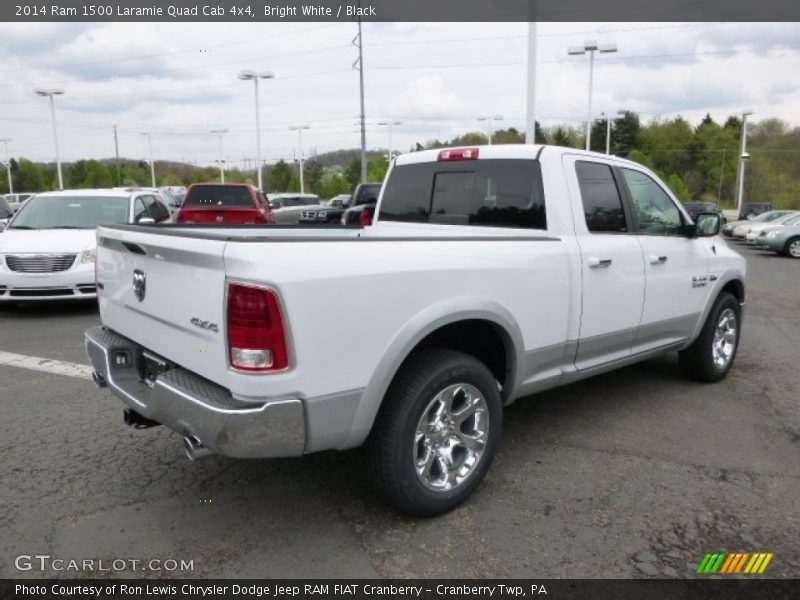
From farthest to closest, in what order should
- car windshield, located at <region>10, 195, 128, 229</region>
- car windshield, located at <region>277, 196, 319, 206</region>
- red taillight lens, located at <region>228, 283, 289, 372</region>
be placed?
car windshield, located at <region>277, 196, 319, 206</region>
car windshield, located at <region>10, 195, 128, 229</region>
red taillight lens, located at <region>228, 283, 289, 372</region>

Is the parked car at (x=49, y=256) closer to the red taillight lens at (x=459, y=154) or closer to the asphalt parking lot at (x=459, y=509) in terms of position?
the asphalt parking lot at (x=459, y=509)

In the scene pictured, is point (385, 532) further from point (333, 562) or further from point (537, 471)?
point (537, 471)

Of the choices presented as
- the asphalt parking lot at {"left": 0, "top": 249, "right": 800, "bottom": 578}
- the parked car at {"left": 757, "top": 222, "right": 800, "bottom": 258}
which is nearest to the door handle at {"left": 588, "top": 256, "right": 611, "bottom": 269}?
the asphalt parking lot at {"left": 0, "top": 249, "right": 800, "bottom": 578}

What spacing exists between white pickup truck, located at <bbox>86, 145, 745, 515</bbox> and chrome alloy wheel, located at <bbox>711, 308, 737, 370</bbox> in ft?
2.17

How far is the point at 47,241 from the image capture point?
8.27m

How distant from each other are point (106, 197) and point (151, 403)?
25.9 feet

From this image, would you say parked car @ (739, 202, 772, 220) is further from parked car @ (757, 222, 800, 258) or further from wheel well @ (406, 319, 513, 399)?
wheel well @ (406, 319, 513, 399)

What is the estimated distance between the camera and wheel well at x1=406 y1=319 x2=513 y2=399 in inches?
132

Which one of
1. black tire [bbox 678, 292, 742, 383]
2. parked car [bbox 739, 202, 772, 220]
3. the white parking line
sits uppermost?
black tire [bbox 678, 292, 742, 383]

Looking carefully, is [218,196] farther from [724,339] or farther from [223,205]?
[724,339]

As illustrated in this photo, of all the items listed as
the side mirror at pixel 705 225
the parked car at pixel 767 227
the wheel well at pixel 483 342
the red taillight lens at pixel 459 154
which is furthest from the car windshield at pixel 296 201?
the wheel well at pixel 483 342

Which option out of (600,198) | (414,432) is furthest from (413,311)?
(600,198)

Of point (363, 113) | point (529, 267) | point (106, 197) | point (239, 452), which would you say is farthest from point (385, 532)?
point (363, 113)

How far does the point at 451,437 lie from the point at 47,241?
7197 millimetres
